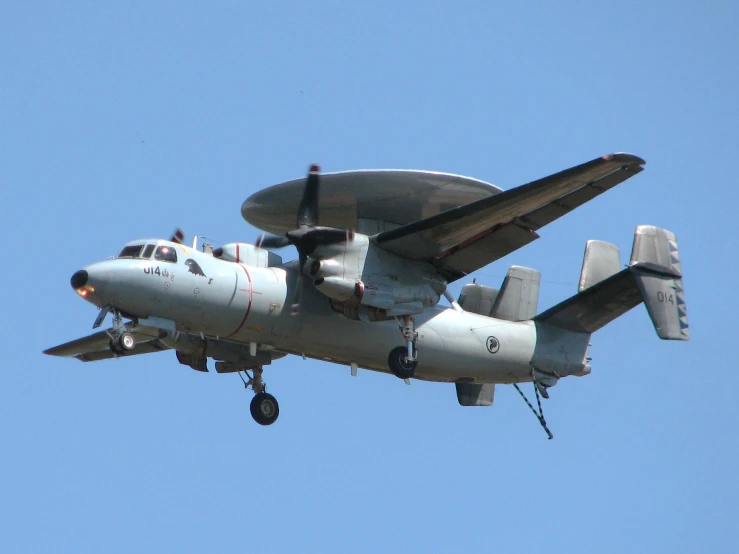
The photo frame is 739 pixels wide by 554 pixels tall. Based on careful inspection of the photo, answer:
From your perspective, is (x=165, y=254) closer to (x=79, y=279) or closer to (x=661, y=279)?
(x=79, y=279)

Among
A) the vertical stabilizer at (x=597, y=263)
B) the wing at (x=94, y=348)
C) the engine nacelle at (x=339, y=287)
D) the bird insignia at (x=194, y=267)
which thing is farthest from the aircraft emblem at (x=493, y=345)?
the wing at (x=94, y=348)

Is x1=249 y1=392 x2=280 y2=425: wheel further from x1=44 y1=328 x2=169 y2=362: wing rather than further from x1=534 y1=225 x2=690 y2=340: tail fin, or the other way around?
x1=534 y1=225 x2=690 y2=340: tail fin

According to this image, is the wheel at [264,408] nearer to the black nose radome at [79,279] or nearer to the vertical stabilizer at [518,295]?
the vertical stabilizer at [518,295]

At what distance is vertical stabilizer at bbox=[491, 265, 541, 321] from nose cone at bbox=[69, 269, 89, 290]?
26.5ft

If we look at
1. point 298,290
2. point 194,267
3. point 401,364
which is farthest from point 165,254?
point 401,364

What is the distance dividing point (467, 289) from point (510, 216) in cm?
304

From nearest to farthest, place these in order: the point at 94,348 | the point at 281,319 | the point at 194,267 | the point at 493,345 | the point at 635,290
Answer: the point at 194,267
the point at 281,319
the point at 493,345
the point at 635,290
the point at 94,348

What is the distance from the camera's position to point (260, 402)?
22625mm

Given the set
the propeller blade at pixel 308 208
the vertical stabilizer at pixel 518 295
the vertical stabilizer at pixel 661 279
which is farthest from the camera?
the vertical stabilizer at pixel 518 295

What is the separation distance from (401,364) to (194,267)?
412 cm

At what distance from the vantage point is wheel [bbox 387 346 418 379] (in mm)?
21156

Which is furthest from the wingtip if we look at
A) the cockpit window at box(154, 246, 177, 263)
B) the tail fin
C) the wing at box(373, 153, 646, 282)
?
the cockpit window at box(154, 246, 177, 263)

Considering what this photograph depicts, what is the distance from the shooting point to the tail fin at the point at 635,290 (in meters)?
21.6

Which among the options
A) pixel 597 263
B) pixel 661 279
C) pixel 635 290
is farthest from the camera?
pixel 597 263
